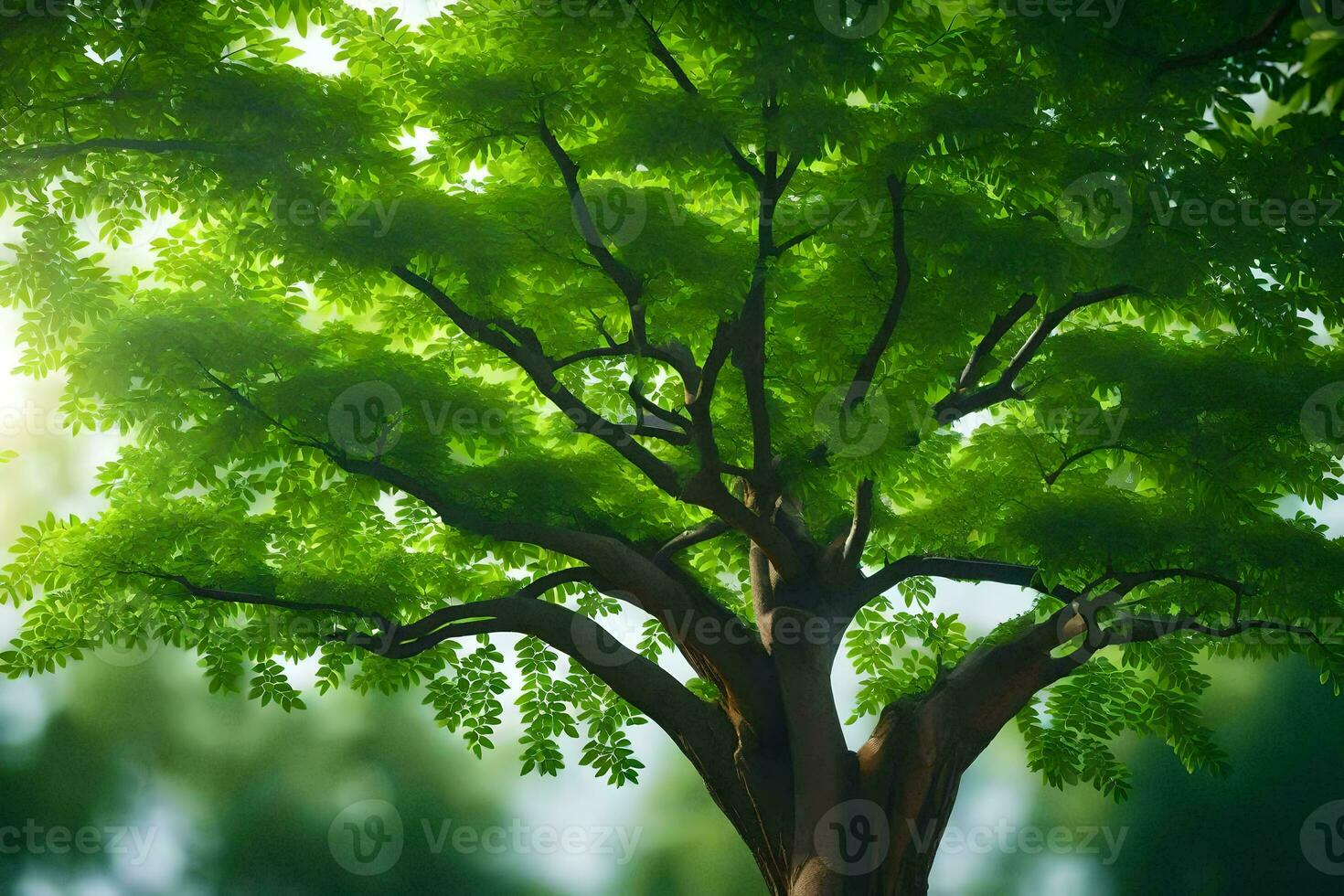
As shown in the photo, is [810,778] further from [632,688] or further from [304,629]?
[304,629]

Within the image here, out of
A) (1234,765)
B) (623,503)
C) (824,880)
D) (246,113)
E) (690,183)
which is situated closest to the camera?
(246,113)

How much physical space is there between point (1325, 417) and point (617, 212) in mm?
3040

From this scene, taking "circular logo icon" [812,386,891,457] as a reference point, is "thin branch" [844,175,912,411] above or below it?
above

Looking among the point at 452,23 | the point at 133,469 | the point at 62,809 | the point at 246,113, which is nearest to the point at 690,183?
the point at 452,23

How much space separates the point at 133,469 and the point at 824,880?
3.80 m

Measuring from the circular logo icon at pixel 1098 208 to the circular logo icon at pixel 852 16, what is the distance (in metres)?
0.94

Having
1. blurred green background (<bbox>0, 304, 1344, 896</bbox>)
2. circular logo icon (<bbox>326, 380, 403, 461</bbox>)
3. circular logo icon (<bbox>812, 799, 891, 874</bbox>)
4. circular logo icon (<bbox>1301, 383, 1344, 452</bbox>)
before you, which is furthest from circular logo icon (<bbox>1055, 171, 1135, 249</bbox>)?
blurred green background (<bbox>0, 304, 1344, 896</bbox>)

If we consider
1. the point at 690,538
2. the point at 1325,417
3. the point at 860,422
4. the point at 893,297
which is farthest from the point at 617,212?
the point at 1325,417

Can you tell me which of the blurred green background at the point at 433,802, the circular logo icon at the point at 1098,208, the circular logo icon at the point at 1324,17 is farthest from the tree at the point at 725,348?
the blurred green background at the point at 433,802

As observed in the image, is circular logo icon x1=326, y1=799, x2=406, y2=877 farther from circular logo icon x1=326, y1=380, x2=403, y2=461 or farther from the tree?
circular logo icon x1=326, y1=380, x2=403, y2=461

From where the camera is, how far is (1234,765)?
32.8ft

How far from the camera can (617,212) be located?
4.81 metres

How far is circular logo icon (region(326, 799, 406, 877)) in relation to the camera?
33.9 ft

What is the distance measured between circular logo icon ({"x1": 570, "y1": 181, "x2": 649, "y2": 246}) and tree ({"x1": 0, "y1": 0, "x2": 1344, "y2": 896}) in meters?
0.01
